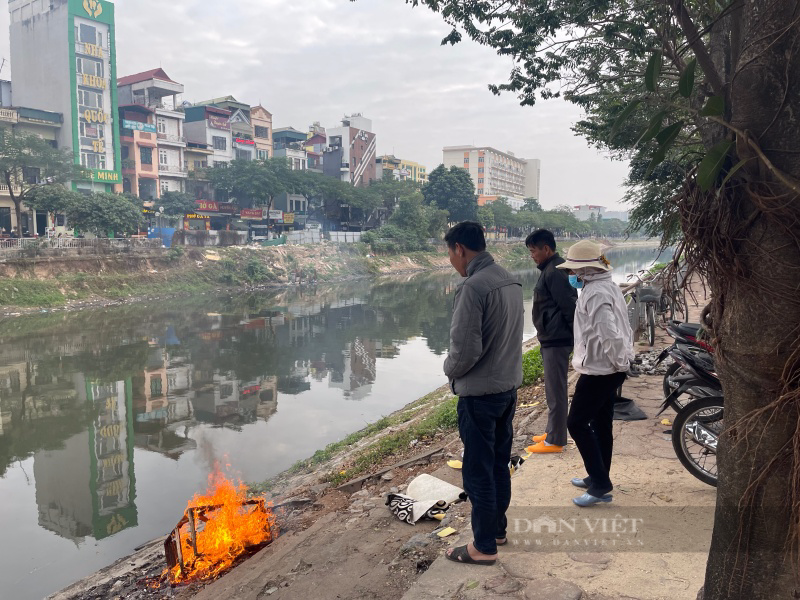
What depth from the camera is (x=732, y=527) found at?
189cm

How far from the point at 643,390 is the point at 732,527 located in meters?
4.67

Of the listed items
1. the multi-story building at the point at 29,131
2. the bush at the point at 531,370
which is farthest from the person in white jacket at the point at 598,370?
the multi-story building at the point at 29,131

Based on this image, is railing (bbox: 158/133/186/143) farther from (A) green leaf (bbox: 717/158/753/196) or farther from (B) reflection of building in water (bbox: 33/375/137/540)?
(A) green leaf (bbox: 717/158/753/196)

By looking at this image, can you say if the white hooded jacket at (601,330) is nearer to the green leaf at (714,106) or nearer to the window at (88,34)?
the green leaf at (714,106)

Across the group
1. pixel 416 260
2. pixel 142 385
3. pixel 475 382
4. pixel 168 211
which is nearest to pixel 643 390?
pixel 475 382

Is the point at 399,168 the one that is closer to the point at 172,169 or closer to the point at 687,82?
the point at 172,169

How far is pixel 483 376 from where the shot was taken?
9.57ft

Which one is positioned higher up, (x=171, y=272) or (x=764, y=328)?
(x=764, y=328)

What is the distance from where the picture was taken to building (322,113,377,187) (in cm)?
5912

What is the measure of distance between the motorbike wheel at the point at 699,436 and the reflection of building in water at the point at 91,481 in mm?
6013

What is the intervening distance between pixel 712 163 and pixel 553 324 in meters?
2.76

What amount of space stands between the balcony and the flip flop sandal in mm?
41810

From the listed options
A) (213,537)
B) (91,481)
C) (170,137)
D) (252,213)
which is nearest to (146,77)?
(170,137)

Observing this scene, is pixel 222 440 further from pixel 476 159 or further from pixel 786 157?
pixel 476 159
